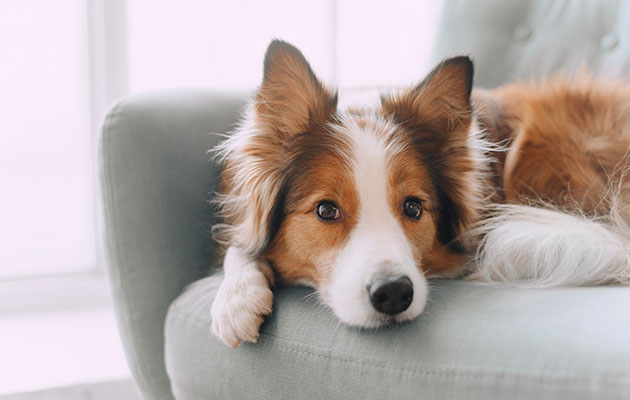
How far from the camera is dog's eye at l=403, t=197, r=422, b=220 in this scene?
5.38 feet

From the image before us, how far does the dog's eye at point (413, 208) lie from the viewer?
5.38 feet

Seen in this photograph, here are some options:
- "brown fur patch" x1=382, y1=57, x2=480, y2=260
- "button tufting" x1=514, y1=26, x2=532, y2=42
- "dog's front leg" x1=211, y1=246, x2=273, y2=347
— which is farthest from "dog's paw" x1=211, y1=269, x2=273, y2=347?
"button tufting" x1=514, y1=26, x2=532, y2=42

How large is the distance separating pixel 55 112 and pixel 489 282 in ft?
9.90

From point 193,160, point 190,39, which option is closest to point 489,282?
point 193,160

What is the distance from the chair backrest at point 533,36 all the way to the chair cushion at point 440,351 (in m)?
1.39

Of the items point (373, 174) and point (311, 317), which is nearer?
point (311, 317)

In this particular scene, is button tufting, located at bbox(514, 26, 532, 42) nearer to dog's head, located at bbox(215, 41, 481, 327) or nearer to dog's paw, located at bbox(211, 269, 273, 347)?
dog's head, located at bbox(215, 41, 481, 327)

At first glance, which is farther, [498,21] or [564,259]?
[498,21]

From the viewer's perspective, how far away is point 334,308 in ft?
4.72

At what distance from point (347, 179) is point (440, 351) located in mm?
543

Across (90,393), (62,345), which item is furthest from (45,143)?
(90,393)

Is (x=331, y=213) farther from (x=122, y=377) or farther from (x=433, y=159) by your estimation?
(x=122, y=377)

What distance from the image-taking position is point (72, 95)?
145 inches

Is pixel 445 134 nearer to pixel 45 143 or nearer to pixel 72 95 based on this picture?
pixel 72 95
